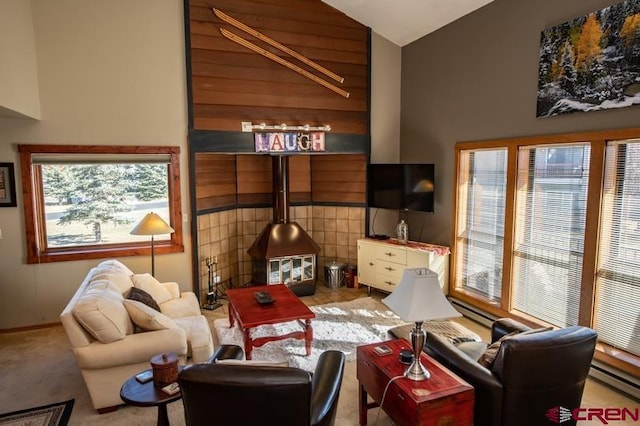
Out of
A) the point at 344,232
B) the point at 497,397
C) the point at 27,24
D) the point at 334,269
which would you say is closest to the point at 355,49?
the point at 344,232

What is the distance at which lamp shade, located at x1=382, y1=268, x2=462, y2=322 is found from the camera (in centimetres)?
243

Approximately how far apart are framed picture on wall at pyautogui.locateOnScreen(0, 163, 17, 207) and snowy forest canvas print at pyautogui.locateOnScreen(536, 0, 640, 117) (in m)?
5.72

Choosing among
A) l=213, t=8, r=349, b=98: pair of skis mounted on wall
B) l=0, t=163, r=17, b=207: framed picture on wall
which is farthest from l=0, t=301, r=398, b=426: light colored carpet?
l=213, t=8, r=349, b=98: pair of skis mounted on wall

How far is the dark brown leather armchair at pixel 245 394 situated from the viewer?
1940mm

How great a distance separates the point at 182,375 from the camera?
1.99 m

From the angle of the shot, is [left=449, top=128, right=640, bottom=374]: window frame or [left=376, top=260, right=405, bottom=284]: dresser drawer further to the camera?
[left=376, top=260, right=405, bottom=284]: dresser drawer

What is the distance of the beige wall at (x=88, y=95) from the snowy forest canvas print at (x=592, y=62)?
13.5 ft

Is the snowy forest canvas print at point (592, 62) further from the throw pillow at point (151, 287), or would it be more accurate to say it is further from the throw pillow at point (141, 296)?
the throw pillow at point (151, 287)

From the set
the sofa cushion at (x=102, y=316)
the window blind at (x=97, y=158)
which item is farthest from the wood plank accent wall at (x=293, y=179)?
the sofa cushion at (x=102, y=316)

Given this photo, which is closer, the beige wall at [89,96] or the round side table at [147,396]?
the round side table at [147,396]

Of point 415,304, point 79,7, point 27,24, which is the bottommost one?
point 415,304

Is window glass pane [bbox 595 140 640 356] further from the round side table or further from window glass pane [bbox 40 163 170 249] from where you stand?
window glass pane [bbox 40 163 170 249]

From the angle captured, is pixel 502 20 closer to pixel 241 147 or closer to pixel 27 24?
pixel 241 147

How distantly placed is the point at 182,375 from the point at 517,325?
2.55 metres
